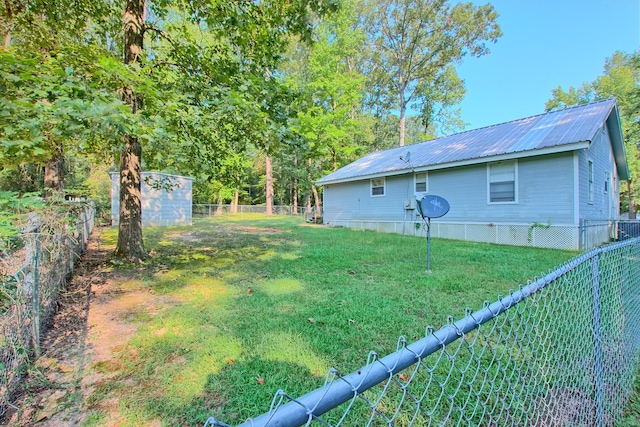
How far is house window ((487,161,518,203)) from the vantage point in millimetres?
9805

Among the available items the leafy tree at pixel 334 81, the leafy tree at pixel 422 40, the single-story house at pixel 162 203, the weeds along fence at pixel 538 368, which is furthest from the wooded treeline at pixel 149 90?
the leafy tree at pixel 422 40

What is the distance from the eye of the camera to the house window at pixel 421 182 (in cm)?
1247

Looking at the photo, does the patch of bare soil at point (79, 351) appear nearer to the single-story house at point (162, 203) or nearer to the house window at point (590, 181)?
the single-story house at point (162, 203)

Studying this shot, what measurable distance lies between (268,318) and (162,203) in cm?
1484

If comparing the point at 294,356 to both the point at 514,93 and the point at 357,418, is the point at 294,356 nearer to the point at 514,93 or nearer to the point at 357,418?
the point at 357,418

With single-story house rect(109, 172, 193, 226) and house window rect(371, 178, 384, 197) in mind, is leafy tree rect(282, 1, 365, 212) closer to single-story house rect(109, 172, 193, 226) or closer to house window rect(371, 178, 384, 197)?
house window rect(371, 178, 384, 197)

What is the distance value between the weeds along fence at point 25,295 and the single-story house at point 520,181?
9.72 m

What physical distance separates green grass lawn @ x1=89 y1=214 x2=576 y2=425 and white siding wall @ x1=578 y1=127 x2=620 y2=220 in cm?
337

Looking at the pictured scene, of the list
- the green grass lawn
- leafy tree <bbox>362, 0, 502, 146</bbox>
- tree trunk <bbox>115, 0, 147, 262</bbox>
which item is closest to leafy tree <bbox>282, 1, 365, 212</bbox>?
leafy tree <bbox>362, 0, 502, 146</bbox>

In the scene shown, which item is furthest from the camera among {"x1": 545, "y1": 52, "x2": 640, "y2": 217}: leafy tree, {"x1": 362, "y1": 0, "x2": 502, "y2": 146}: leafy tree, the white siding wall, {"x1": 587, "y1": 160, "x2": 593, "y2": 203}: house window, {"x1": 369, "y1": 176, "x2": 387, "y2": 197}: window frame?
{"x1": 545, "y1": 52, "x2": 640, "y2": 217}: leafy tree

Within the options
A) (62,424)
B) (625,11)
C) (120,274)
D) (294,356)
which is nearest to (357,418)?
(294,356)

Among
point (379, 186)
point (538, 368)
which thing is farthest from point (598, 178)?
point (538, 368)

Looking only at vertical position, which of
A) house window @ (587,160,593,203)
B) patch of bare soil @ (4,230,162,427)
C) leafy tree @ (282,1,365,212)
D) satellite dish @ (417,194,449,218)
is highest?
leafy tree @ (282,1,365,212)

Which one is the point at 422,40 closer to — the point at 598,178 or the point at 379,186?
the point at 379,186
